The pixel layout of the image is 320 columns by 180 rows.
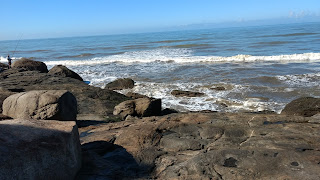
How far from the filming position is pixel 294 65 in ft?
62.3

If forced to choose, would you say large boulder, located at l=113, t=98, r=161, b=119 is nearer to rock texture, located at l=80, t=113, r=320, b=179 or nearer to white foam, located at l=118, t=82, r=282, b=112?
white foam, located at l=118, t=82, r=282, b=112

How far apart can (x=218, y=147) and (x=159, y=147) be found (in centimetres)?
90

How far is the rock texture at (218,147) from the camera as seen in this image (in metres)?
3.10

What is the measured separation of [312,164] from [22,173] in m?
3.20

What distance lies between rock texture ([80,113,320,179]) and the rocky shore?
0.03 feet

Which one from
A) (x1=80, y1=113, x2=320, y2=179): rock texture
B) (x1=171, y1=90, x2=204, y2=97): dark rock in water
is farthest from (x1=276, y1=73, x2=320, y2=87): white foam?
(x1=80, y1=113, x2=320, y2=179): rock texture

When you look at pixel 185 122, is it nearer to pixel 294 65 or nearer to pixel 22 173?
pixel 22 173

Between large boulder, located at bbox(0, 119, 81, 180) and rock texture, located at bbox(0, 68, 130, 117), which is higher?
large boulder, located at bbox(0, 119, 81, 180)

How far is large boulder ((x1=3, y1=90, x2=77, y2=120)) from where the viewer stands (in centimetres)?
562

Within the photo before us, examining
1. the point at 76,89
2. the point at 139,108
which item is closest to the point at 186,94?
the point at 139,108

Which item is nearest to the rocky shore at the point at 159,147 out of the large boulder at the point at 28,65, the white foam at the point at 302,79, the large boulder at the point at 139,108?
the large boulder at the point at 139,108

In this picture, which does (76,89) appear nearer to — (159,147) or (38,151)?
(159,147)

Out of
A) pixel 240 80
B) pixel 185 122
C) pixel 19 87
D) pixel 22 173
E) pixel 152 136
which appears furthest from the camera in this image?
pixel 240 80

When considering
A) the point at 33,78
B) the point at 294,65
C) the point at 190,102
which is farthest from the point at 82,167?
the point at 294,65
